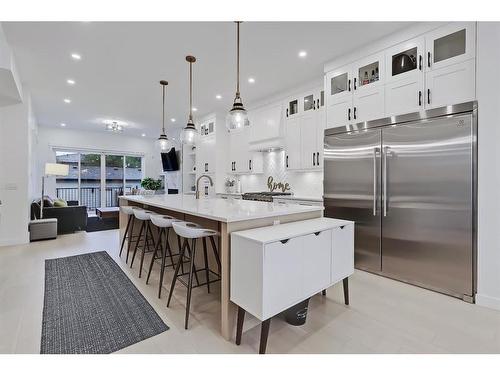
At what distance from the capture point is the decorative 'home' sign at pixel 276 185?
5.08 metres

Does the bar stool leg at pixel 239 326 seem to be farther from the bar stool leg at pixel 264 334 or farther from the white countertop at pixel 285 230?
the white countertop at pixel 285 230

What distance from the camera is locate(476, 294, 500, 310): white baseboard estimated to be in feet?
7.43

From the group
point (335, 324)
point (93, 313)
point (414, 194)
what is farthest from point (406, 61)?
point (93, 313)

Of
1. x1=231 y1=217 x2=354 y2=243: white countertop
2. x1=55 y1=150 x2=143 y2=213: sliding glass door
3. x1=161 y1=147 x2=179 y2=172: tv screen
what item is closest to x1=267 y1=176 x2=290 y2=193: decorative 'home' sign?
x1=231 y1=217 x2=354 y2=243: white countertop

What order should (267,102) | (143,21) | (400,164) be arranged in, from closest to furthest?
(143,21) → (400,164) → (267,102)

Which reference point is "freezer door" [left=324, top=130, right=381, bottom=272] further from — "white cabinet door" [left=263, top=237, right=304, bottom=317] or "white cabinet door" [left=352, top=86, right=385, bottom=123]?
"white cabinet door" [left=263, top=237, right=304, bottom=317]

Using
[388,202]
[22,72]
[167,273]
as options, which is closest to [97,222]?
[22,72]

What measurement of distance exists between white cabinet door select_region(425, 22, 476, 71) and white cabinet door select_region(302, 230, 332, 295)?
7.06ft

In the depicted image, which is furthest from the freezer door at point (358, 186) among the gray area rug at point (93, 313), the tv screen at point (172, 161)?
the tv screen at point (172, 161)

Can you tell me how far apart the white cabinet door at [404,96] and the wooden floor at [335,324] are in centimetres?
196

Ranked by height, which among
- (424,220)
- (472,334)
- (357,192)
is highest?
(357,192)

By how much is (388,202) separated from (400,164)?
452mm

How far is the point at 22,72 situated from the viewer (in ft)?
12.8

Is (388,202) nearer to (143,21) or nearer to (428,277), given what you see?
(428,277)
